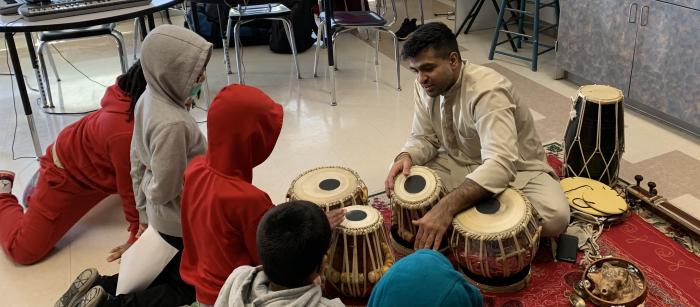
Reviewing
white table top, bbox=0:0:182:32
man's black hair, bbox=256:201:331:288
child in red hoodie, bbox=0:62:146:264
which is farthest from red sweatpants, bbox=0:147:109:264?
man's black hair, bbox=256:201:331:288

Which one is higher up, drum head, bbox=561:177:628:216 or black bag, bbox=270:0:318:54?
black bag, bbox=270:0:318:54

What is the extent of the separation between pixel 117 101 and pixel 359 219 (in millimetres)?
1058

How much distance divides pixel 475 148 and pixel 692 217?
91cm

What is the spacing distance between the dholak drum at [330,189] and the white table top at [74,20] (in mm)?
1484

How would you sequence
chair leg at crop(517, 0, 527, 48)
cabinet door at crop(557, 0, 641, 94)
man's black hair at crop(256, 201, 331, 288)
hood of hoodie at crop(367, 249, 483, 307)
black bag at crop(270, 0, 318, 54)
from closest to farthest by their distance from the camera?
hood of hoodie at crop(367, 249, 483, 307) → man's black hair at crop(256, 201, 331, 288) → cabinet door at crop(557, 0, 641, 94) → chair leg at crop(517, 0, 527, 48) → black bag at crop(270, 0, 318, 54)

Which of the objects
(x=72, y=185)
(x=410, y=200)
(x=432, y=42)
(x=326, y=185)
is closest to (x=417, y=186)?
(x=410, y=200)

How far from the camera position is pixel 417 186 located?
84.7 inches

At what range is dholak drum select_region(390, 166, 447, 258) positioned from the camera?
2.08 m

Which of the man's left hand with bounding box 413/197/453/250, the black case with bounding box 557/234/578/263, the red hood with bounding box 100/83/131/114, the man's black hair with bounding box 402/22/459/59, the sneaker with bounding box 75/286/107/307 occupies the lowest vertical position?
the black case with bounding box 557/234/578/263

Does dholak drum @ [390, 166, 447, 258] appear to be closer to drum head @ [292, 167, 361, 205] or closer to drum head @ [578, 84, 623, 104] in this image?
drum head @ [292, 167, 361, 205]

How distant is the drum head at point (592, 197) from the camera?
245 cm

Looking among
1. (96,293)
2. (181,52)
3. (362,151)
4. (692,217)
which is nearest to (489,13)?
(362,151)

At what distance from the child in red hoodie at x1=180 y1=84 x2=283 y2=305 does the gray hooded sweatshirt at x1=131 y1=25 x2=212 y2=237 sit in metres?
0.25

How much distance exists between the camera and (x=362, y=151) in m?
3.27
